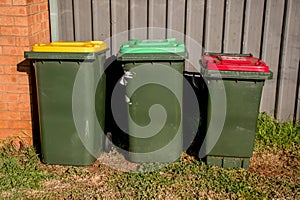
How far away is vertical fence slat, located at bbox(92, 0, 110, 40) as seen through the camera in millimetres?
5379

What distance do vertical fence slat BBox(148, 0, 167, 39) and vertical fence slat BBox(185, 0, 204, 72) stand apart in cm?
32

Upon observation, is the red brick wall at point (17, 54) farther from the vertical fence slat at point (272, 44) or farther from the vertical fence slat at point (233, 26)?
the vertical fence slat at point (272, 44)

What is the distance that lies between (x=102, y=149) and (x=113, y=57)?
1.32m

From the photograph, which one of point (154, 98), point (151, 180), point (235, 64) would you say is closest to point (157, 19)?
point (154, 98)

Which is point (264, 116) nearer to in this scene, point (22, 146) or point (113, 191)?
point (113, 191)

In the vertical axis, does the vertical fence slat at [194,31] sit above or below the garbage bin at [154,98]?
above

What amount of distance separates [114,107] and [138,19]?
1237 millimetres

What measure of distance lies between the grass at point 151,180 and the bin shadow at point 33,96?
0.60 ft

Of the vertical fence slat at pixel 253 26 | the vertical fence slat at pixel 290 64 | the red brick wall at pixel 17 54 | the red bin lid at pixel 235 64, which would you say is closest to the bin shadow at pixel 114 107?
the red brick wall at pixel 17 54

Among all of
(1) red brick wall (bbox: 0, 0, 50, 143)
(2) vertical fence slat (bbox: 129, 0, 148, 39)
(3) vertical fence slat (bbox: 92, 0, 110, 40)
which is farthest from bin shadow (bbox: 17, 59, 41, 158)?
(2) vertical fence slat (bbox: 129, 0, 148, 39)

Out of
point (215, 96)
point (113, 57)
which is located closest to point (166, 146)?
point (215, 96)

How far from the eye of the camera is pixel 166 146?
4.62 metres

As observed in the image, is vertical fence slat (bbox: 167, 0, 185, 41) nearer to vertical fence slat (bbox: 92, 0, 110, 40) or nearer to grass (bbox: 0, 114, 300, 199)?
vertical fence slat (bbox: 92, 0, 110, 40)

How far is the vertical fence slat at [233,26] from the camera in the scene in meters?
5.25
